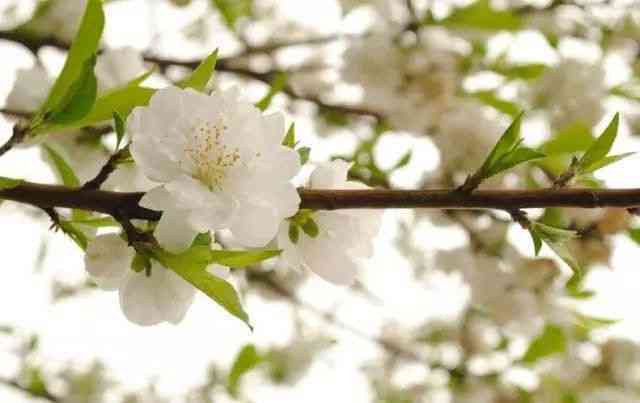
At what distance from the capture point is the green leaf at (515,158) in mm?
571

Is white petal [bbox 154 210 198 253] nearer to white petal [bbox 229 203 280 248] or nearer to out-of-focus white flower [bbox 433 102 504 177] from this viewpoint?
white petal [bbox 229 203 280 248]

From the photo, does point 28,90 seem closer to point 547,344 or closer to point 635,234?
point 635,234

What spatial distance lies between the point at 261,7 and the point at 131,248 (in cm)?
155

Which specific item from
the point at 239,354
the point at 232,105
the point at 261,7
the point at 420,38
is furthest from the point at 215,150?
the point at 261,7

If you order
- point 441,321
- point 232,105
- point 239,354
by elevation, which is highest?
point 232,105

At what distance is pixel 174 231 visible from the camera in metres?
0.52

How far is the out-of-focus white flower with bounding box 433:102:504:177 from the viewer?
1.20 meters

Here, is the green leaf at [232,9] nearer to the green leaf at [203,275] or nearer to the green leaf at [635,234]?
the green leaf at [635,234]

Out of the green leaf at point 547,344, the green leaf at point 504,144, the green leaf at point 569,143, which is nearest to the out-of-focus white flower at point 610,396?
the green leaf at point 547,344

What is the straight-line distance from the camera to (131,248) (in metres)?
0.57

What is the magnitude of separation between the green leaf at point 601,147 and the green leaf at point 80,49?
37 centimetres

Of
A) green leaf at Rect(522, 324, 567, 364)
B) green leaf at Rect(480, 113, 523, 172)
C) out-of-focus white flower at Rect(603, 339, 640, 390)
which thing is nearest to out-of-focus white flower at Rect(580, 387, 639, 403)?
out-of-focus white flower at Rect(603, 339, 640, 390)

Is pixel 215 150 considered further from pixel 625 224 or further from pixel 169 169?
pixel 625 224

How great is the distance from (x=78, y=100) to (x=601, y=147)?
383 mm
